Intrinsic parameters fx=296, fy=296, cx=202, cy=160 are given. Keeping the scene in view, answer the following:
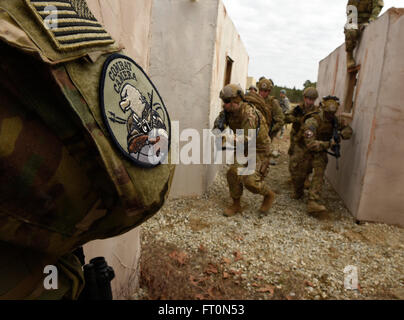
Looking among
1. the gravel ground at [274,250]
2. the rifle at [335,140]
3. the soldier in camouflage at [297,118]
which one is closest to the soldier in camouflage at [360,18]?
the soldier in camouflage at [297,118]

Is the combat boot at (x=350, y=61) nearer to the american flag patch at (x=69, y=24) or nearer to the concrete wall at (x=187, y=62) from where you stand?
the concrete wall at (x=187, y=62)

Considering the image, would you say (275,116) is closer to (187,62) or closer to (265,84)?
(265,84)

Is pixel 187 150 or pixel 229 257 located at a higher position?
pixel 187 150

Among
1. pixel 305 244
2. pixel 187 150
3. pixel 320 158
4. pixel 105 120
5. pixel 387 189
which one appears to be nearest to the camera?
pixel 105 120

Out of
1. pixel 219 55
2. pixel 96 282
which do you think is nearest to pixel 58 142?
pixel 96 282

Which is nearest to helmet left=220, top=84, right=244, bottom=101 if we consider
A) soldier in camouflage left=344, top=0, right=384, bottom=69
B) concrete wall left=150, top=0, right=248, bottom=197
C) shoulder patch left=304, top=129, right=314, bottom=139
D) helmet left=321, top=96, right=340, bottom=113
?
concrete wall left=150, top=0, right=248, bottom=197

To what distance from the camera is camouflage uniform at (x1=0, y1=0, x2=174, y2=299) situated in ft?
1.78

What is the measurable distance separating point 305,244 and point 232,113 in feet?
5.79

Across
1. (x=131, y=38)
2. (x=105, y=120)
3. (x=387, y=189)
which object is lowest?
(x=387, y=189)

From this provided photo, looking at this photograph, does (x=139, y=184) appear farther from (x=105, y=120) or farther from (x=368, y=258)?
(x=368, y=258)

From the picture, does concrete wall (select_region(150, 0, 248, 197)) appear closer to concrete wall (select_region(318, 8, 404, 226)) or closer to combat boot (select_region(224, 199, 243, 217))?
combat boot (select_region(224, 199, 243, 217))

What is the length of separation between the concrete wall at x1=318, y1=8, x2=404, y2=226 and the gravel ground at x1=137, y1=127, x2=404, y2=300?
0.29 meters

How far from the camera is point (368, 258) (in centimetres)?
306
